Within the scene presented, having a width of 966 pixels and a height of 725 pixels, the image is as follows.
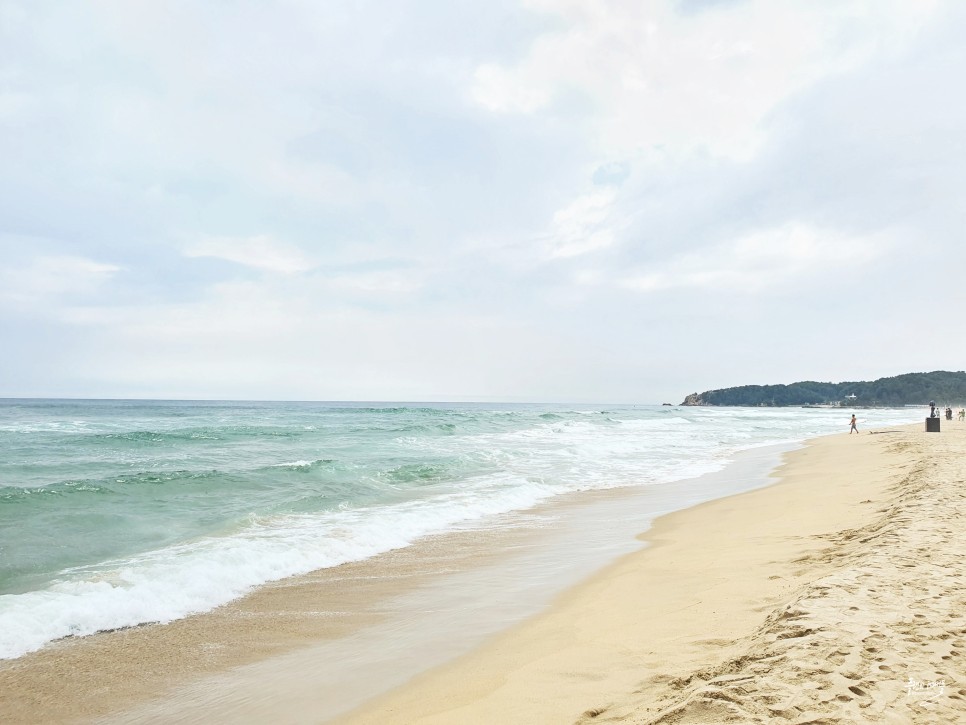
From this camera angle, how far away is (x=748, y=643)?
3.50 meters

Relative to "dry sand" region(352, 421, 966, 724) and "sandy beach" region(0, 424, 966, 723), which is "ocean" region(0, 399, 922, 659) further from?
"dry sand" region(352, 421, 966, 724)

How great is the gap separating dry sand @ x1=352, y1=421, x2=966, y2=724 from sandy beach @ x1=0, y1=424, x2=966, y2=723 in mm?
14

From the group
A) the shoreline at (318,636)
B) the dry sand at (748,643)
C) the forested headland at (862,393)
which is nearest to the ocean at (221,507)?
the shoreline at (318,636)

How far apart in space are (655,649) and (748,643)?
24.5 inches

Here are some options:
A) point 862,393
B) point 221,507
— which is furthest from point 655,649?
point 862,393

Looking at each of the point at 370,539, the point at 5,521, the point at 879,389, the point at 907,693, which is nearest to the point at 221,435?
the point at 5,521

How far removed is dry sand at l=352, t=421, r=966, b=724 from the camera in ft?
8.72

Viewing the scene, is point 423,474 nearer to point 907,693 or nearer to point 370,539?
point 370,539

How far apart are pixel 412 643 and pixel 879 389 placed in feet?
600

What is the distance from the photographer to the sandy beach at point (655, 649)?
2764 millimetres

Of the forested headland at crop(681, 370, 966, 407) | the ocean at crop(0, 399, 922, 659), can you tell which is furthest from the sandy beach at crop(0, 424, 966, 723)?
the forested headland at crop(681, 370, 966, 407)

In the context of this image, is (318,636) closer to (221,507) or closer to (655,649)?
(655,649)

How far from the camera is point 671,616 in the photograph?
4.49m

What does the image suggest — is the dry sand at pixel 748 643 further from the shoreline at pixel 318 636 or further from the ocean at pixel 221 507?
the ocean at pixel 221 507
